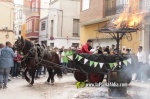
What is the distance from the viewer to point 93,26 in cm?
2347

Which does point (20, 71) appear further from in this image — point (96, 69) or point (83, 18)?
point (83, 18)

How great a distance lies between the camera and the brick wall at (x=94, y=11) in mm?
21734

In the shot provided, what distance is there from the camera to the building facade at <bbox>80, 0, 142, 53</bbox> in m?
19.2

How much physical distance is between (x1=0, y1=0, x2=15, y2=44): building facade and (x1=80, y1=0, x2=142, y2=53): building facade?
8.53m

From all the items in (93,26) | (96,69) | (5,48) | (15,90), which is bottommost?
(15,90)

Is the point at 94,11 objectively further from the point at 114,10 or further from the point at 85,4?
the point at 114,10

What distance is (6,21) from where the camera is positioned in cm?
2919

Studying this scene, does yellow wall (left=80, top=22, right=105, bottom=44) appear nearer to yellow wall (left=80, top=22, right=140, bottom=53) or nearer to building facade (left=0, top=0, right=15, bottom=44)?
yellow wall (left=80, top=22, right=140, bottom=53)

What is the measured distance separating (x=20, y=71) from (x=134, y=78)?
19.8 feet

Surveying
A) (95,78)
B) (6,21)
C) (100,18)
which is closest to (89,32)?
(100,18)

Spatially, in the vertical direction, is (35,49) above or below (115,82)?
above

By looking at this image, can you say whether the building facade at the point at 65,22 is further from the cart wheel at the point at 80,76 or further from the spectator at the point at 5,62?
the spectator at the point at 5,62

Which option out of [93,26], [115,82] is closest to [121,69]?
[115,82]

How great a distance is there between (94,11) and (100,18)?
63.1 inches
